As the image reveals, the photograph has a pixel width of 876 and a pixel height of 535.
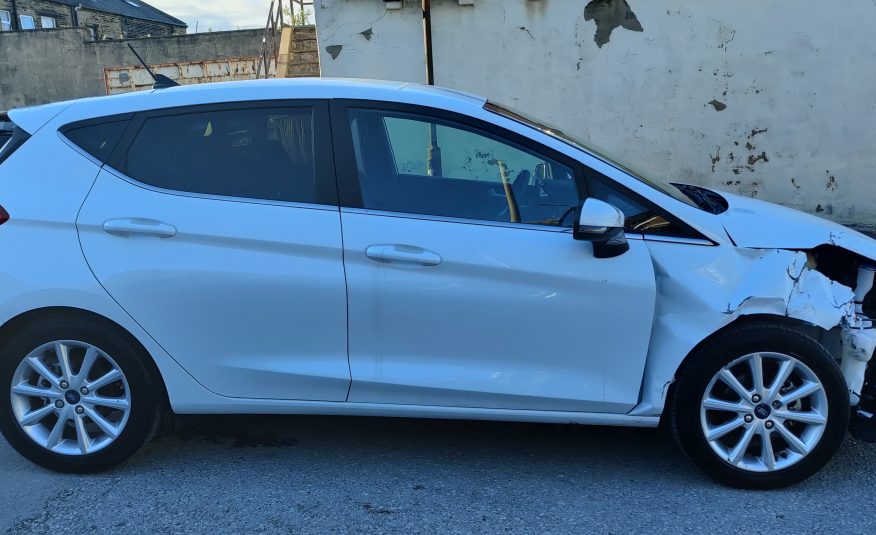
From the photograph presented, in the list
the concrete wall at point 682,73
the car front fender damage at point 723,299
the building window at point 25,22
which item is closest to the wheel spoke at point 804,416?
the car front fender damage at point 723,299

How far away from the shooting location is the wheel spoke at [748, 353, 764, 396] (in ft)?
9.78

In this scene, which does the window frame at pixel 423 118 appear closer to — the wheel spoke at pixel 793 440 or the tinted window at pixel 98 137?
Result: the tinted window at pixel 98 137

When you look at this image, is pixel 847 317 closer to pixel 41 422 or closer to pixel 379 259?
pixel 379 259

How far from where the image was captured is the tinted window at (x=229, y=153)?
3148mm

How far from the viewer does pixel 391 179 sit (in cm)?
320

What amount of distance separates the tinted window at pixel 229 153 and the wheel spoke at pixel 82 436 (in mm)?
1117

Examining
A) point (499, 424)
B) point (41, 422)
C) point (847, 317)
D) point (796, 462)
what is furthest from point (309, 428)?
point (847, 317)

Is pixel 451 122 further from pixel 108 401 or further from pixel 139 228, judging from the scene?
pixel 108 401

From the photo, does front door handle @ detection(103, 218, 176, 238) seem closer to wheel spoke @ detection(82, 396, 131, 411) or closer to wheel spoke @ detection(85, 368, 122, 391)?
wheel spoke @ detection(85, 368, 122, 391)

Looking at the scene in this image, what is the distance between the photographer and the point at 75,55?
Result: 68.5 ft

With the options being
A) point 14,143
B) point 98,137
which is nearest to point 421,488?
point 98,137

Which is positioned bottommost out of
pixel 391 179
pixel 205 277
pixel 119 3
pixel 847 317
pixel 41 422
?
pixel 41 422

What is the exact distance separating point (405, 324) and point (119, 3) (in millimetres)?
36682

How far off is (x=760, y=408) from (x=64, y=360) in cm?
301
